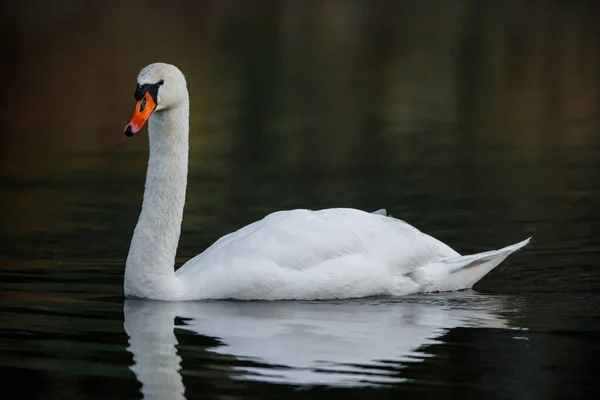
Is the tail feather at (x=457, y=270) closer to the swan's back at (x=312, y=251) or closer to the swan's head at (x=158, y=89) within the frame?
the swan's back at (x=312, y=251)

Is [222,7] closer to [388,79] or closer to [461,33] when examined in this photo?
[461,33]

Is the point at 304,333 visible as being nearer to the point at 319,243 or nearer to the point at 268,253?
the point at 268,253

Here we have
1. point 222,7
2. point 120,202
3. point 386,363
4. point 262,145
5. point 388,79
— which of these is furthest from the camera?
point 222,7

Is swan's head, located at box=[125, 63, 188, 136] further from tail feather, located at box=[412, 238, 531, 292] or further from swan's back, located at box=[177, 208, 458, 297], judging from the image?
tail feather, located at box=[412, 238, 531, 292]

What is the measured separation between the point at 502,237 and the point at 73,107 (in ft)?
51.2

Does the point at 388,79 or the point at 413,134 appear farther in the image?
the point at 388,79

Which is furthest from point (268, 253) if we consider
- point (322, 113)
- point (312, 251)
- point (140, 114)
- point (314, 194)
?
point (322, 113)

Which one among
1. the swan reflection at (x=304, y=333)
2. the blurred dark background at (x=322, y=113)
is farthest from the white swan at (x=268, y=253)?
the blurred dark background at (x=322, y=113)

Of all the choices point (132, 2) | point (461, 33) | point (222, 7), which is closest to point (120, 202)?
→ point (461, 33)

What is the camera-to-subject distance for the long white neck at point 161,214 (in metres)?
10.8

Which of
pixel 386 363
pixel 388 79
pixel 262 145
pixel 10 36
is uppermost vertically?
pixel 10 36

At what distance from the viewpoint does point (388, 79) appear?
104 feet

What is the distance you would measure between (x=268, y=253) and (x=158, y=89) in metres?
1.41

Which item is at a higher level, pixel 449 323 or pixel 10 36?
pixel 10 36
